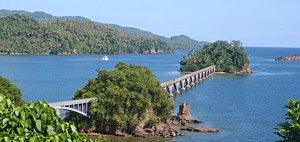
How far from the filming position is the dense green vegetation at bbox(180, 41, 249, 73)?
144375 mm

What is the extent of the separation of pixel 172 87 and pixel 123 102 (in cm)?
4640

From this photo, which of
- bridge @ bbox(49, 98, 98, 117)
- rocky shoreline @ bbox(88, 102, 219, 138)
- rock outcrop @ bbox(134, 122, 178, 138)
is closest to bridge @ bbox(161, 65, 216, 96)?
rocky shoreline @ bbox(88, 102, 219, 138)

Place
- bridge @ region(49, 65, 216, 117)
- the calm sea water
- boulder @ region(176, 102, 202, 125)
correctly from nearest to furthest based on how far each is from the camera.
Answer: bridge @ region(49, 65, 216, 117), the calm sea water, boulder @ region(176, 102, 202, 125)

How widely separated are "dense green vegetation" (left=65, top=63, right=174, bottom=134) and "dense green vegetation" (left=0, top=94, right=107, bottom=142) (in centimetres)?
4068

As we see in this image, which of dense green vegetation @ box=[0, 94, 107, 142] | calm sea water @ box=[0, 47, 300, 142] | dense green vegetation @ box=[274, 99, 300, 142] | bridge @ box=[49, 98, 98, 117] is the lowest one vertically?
calm sea water @ box=[0, 47, 300, 142]

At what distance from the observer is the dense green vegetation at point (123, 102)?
51.2 meters

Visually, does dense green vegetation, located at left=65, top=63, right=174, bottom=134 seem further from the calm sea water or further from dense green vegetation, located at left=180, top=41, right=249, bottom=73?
dense green vegetation, located at left=180, top=41, right=249, bottom=73

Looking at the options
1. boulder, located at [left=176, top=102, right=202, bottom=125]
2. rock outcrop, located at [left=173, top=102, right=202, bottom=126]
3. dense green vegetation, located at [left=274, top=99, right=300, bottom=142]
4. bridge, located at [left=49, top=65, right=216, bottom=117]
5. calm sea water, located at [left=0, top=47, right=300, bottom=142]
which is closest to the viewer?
dense green vegetation, located at [left=274, top=99, right=300, bottom=142]

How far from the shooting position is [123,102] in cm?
5191

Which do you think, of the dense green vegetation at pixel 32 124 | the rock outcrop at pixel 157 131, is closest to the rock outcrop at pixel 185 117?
the rock outcrop at pixel 157 131

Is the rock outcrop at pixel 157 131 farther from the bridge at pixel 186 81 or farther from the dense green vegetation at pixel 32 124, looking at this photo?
the dense green vegetation at pixel 32 124

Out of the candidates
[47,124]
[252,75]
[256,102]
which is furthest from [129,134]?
[252,75]

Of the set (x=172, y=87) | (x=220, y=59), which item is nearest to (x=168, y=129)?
(x=172, y=87)

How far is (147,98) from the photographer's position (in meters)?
54.0
